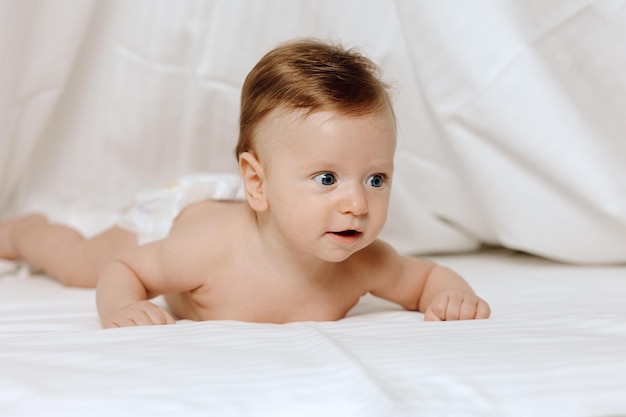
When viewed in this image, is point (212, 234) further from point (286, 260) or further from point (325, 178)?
point (325, 178)

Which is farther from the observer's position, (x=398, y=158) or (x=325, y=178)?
(x=398, y=158)

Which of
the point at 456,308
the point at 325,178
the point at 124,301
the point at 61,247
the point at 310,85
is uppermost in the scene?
the point at 310,85

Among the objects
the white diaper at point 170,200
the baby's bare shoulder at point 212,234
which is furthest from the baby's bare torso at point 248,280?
the white diaper at point 170,200

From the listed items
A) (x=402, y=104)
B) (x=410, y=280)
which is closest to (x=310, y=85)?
(x=410, y=280)

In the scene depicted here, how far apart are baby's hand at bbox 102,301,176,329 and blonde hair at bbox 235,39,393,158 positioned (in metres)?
0.25

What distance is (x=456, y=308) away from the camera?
1255 mm

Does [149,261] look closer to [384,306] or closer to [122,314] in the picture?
[122,314]

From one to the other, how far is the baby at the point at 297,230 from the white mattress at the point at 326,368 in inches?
3.2

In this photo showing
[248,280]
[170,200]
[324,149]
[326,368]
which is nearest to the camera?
[326,368]

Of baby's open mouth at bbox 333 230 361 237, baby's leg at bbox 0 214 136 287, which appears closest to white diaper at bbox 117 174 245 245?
baby's leg at bbox 0 214 136 287

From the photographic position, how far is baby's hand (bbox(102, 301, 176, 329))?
3.87ft

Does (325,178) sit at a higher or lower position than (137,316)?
higher

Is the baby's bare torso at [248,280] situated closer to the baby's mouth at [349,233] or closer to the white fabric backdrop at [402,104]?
the baby's mouth at [349,233]

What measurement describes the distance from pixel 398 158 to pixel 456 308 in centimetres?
57
